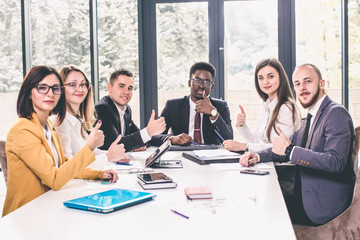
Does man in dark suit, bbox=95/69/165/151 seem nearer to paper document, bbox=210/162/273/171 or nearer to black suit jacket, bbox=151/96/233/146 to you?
black suit jacket, bbox=151/96/233/146

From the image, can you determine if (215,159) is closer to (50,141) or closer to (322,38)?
(50,141)

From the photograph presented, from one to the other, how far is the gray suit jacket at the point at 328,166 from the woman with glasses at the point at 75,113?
3.42ft

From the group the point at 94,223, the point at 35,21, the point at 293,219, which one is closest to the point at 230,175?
the point at 293,219

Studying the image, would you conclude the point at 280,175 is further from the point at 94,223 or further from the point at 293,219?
the point at 94,223

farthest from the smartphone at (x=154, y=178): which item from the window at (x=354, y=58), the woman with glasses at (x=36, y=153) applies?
the window at (x=354, y=58)

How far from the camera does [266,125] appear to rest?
3.04 metres

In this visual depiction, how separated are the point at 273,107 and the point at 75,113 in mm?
1527

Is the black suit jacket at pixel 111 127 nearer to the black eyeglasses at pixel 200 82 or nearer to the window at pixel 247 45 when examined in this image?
the black eyeglasses at pixel 200 82

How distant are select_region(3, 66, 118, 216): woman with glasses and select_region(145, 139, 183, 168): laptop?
0.31 m

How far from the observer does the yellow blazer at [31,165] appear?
5.47 feet

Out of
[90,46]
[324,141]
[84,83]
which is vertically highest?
[90,46]

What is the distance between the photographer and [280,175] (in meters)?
2.35

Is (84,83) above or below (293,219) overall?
above

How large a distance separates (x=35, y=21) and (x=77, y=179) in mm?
1906
